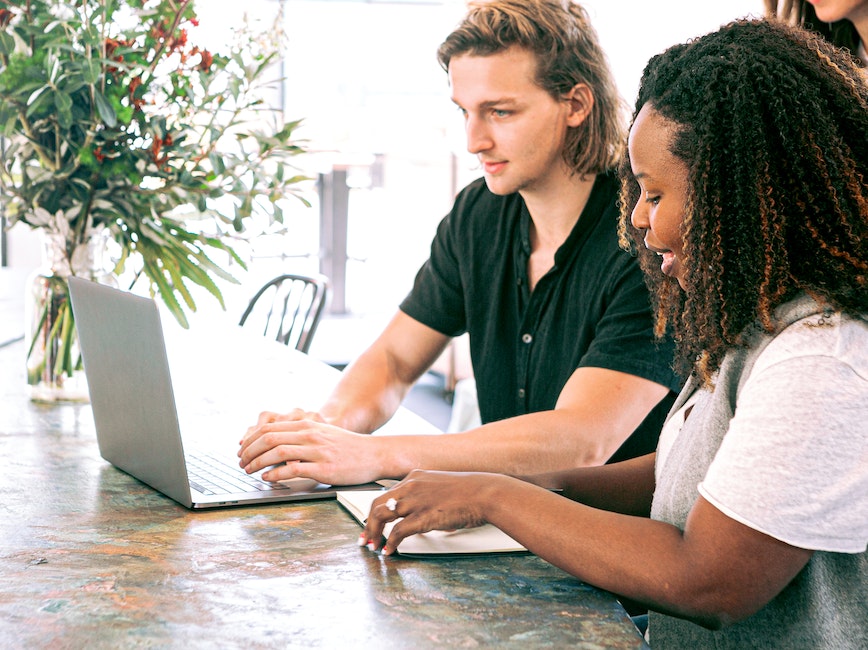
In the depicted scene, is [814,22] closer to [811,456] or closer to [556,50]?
[556,50]

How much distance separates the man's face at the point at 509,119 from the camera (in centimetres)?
160

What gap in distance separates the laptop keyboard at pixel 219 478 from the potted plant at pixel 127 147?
18.4 inches

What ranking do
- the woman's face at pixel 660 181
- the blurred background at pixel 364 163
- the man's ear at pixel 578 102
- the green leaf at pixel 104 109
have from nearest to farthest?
1. the woman's face at pixel 660 181
2. the green leaf at pixel 104 109
3. the man's ear at pixel 578 102
4. the blurred background at pixel 364 163

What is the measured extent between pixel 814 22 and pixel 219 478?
1.20 metres

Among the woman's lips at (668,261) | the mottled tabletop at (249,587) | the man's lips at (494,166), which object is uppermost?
the man's lips at (494,166)

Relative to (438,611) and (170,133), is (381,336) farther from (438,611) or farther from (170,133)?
(438,611)

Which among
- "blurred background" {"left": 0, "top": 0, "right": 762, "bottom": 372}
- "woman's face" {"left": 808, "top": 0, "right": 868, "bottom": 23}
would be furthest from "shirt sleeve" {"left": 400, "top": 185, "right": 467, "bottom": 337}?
"blurred background" {"left": 0, "top": 0, "right": 762, "bottom": 372}

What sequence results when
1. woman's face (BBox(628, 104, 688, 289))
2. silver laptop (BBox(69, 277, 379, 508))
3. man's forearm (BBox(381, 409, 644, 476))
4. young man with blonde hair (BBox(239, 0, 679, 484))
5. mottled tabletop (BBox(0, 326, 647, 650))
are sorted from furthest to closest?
young man with blonde hair (BBox(239, 0, 679, 484))
man's forearm (BBox(381, 409, 644, 476))
silver laptop (BBox(69, 277, 379, 508))
woman's face (BBox(628, 104, 688, 289))
mottled tabletop (BBox(0, 326, 647, 650))

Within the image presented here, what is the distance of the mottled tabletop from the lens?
Result: 0.78 meters

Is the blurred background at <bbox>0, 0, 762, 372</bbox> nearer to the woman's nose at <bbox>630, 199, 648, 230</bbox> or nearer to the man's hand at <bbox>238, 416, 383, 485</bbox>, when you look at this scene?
the man's hand at <bbox>238, 416, 383, 485</bbox>

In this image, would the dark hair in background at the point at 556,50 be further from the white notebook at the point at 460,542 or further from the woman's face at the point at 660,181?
the white notebook at the point at 460,542

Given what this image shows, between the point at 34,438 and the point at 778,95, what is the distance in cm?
113

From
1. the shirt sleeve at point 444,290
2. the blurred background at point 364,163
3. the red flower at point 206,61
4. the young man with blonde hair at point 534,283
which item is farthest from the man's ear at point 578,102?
the blurred background at point 364,163

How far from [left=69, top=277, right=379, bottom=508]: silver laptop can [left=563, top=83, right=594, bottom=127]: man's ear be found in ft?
2.49
